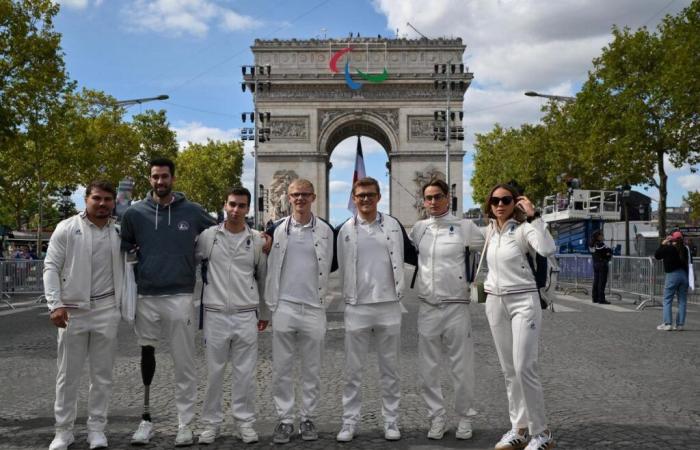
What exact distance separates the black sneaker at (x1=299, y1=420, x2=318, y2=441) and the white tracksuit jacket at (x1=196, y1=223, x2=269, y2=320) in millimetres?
982

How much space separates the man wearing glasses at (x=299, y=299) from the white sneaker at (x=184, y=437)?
0.67 meters

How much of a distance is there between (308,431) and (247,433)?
45cm

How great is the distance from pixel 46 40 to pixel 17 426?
19.4 metres

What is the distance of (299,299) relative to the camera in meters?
5.26

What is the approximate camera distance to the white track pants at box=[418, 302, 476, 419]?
515cm

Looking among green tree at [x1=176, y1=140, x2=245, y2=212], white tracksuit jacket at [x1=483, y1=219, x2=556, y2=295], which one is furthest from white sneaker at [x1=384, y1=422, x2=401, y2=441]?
green tree at [x1=176, y1=140, x2=245, y2=212]

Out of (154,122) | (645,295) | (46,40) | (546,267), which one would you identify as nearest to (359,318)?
(546,267)

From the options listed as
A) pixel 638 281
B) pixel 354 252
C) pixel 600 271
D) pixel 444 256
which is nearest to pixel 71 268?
pixel 354 252

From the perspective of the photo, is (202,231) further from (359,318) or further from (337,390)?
(337,390)

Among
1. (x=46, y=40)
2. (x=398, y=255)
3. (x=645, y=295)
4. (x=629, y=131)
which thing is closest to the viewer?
(x=398, y=255)

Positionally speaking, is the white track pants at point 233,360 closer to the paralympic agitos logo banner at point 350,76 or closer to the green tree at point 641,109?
the green tree at point 641,109

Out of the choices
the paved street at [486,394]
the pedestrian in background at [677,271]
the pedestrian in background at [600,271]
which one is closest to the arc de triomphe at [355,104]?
the pedestrian in background at [600,271]

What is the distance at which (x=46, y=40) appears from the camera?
21797mm

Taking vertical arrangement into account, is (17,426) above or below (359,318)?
below
